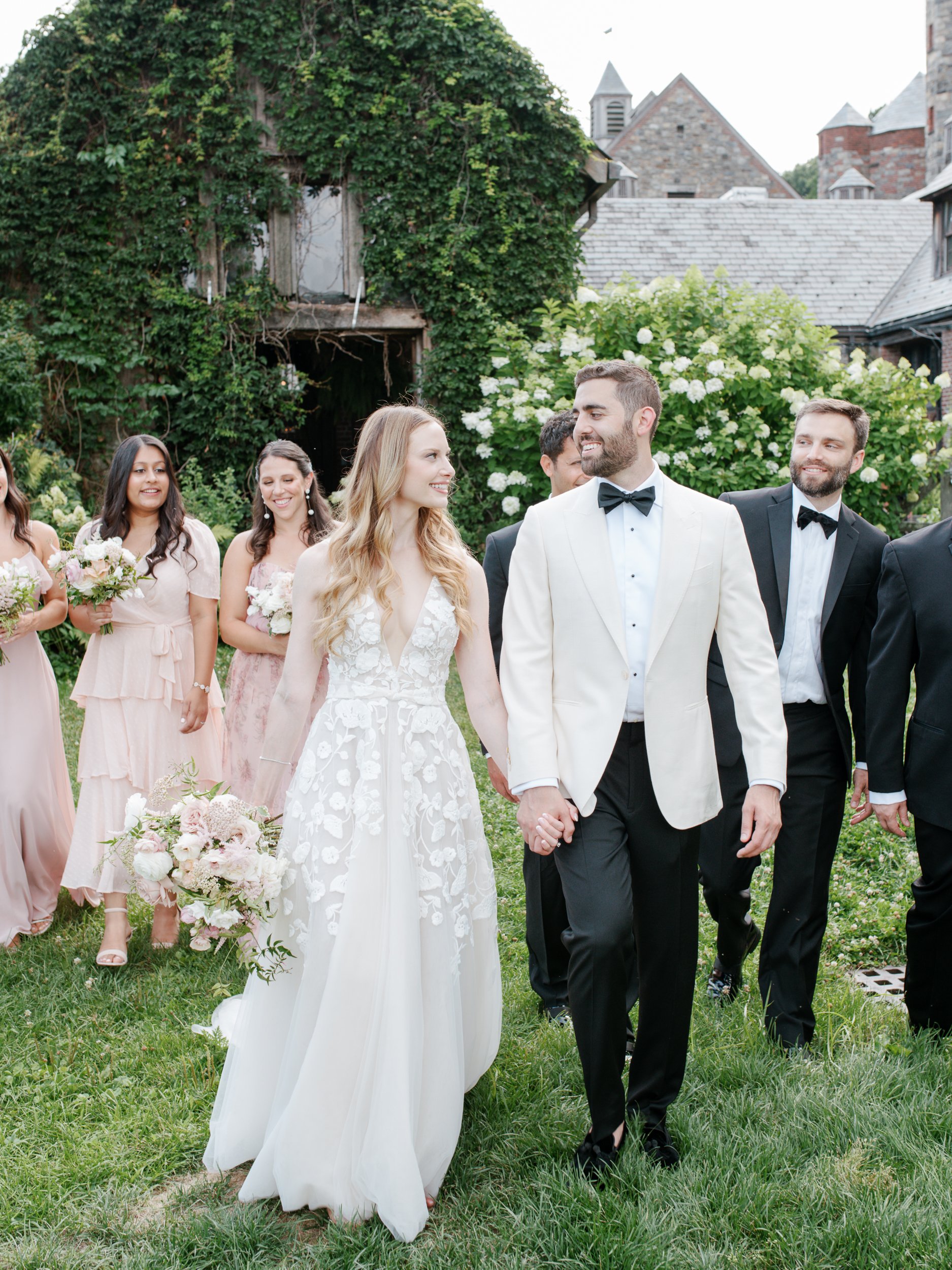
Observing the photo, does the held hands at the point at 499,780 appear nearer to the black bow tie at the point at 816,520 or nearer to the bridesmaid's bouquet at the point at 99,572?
the black bow tie at the point at 816,520

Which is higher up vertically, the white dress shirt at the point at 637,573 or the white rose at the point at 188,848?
the white dress shirt at the point at 637,573

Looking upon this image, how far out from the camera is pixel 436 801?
11.0 feet

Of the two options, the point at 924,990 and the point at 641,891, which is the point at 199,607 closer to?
the point at 641,891

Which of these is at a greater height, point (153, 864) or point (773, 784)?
point (773, 784)

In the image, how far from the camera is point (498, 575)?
4590 mm

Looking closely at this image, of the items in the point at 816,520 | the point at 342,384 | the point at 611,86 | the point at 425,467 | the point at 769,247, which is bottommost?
the point at 816,520

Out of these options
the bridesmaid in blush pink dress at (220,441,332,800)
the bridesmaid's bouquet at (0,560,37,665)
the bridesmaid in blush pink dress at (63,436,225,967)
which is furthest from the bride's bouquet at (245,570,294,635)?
the bridesmaid's bouquet at (0,560,37,665)

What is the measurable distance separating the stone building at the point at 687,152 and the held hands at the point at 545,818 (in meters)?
39.0

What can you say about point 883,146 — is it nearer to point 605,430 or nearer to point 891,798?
point 891,798

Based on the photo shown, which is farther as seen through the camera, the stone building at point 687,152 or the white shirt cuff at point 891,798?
the stone building at point 687,152

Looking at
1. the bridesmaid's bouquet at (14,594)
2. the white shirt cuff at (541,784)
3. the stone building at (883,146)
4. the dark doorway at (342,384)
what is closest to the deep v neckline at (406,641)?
the white shirt cuff at (541,784)

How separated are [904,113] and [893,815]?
50.7 m

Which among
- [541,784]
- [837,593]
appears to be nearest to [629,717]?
[541,784]

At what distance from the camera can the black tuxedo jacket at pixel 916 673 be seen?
149 inches
